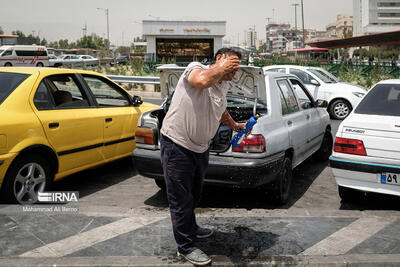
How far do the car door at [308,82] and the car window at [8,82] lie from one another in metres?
9.73

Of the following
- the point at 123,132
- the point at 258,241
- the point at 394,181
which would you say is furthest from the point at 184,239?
the point at 123,132

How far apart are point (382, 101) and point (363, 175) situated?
3.50 feet

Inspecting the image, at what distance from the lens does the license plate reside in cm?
470

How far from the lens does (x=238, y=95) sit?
5586 millimetres

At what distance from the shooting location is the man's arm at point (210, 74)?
298cm

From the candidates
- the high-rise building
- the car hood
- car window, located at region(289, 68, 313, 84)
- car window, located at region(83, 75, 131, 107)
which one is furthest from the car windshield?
the high-rise building

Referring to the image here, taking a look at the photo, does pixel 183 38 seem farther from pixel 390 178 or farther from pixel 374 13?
pixel 374 13

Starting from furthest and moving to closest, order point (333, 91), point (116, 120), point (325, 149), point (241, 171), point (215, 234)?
point (333, 91), point (325, 149), point (116, 120), point (241, 171), point (215, 234)

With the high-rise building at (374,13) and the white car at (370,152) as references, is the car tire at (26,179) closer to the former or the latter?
the white car at (370,152)

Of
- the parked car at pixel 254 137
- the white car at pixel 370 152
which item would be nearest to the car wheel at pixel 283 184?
the parked car at pixel 254 137

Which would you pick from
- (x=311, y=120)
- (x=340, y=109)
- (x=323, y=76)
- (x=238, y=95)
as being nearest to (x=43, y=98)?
(x=238, y=95)

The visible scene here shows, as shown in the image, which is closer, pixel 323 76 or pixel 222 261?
pixel 222 261

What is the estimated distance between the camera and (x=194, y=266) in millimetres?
3402

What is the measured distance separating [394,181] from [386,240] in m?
0.98
